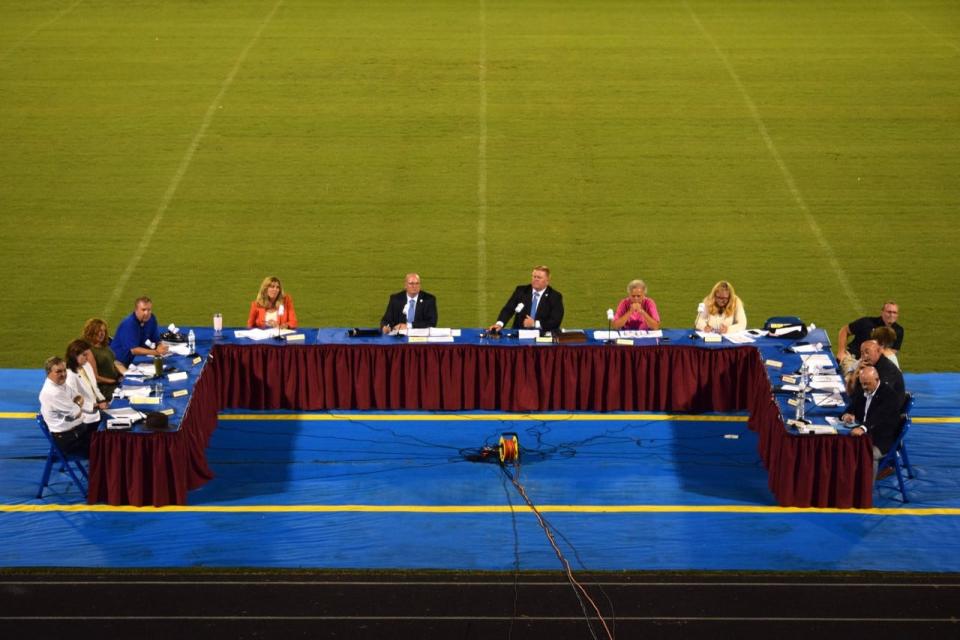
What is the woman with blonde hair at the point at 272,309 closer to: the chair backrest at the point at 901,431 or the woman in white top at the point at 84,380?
the woman in white top at the point at 84,380

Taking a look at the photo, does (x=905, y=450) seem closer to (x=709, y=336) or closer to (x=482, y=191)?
(x=709, y=336)

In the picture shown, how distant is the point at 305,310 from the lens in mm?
18469

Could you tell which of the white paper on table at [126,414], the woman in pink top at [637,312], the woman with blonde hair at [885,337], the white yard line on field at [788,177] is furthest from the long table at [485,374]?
the white yard line on field at [788,177]

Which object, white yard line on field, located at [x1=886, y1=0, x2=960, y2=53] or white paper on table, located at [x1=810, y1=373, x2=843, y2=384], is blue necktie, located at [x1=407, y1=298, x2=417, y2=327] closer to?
white paper on table, located at [x1=810, y1=373, x2=843, y2=384]

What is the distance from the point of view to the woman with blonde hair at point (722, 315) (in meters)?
15.4

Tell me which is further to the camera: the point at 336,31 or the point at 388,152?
the point at 336,31

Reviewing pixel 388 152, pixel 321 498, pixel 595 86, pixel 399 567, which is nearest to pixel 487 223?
pixel 388 152

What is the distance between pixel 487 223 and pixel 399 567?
9.76 meters

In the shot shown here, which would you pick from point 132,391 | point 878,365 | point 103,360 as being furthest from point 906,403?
point 103,360

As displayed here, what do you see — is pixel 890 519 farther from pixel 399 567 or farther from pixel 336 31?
pixel 336 31

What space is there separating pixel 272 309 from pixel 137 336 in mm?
1515

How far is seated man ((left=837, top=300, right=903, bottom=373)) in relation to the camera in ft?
48.5

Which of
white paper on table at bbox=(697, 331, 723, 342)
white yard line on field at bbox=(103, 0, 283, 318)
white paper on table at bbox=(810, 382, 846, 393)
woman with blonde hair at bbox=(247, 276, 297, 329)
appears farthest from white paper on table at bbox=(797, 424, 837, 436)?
white yard line on field at bbox=(103, 0, 283, 318)

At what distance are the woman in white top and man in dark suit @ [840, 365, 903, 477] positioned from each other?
7.01m
